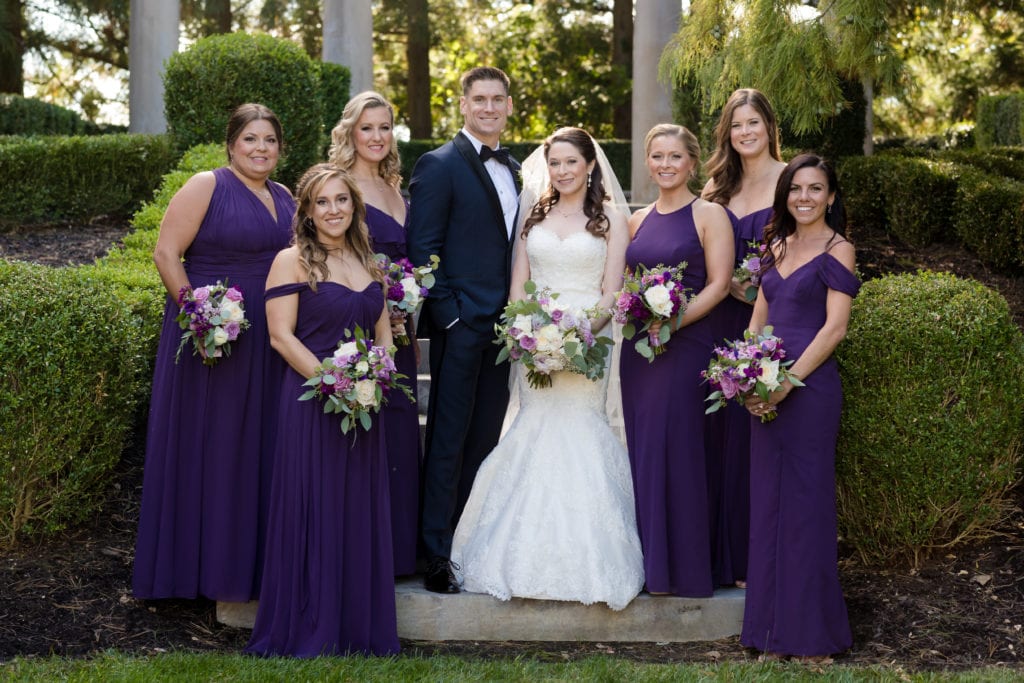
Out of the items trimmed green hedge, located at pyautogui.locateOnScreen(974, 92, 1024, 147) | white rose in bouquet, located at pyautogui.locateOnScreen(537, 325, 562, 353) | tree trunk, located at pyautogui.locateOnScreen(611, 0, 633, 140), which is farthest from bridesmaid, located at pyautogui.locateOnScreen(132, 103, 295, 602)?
tree trunk, located at pyautogui.locateOnScreen(611, 0, 633, 140)

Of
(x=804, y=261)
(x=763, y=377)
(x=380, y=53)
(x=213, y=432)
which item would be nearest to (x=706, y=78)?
(x=804, y=261)

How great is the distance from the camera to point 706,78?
7.99 meters

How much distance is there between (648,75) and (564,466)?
32.1ft

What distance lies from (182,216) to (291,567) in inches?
68.7

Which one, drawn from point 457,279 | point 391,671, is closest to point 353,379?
point 457,279

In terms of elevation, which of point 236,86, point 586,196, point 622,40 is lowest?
point 586,196

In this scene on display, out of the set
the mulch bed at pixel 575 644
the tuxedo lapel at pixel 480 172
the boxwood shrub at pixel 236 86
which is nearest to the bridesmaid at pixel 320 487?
the mulch bed at pixel 575 644

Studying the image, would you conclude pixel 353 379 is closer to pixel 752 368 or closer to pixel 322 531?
pixel 322 531

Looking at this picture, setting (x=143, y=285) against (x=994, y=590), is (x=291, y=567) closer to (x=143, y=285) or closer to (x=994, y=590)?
(x=143, y=285)

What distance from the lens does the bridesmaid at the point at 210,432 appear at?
5488mm

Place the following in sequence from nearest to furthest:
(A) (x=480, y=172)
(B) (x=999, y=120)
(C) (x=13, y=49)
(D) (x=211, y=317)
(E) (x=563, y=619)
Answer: (D) (x=211, y=317)
(E) (x=563, y=619)
(A) (x=480, y=172)
(B) (x=999, y=120)
(C) (x=13, y=49)

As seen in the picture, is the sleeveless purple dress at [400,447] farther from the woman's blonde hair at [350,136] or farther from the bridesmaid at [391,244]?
the woman's blonde hair at [350,136]

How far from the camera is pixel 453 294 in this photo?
5770 millimetres

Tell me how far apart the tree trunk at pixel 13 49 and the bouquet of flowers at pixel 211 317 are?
15.5m
